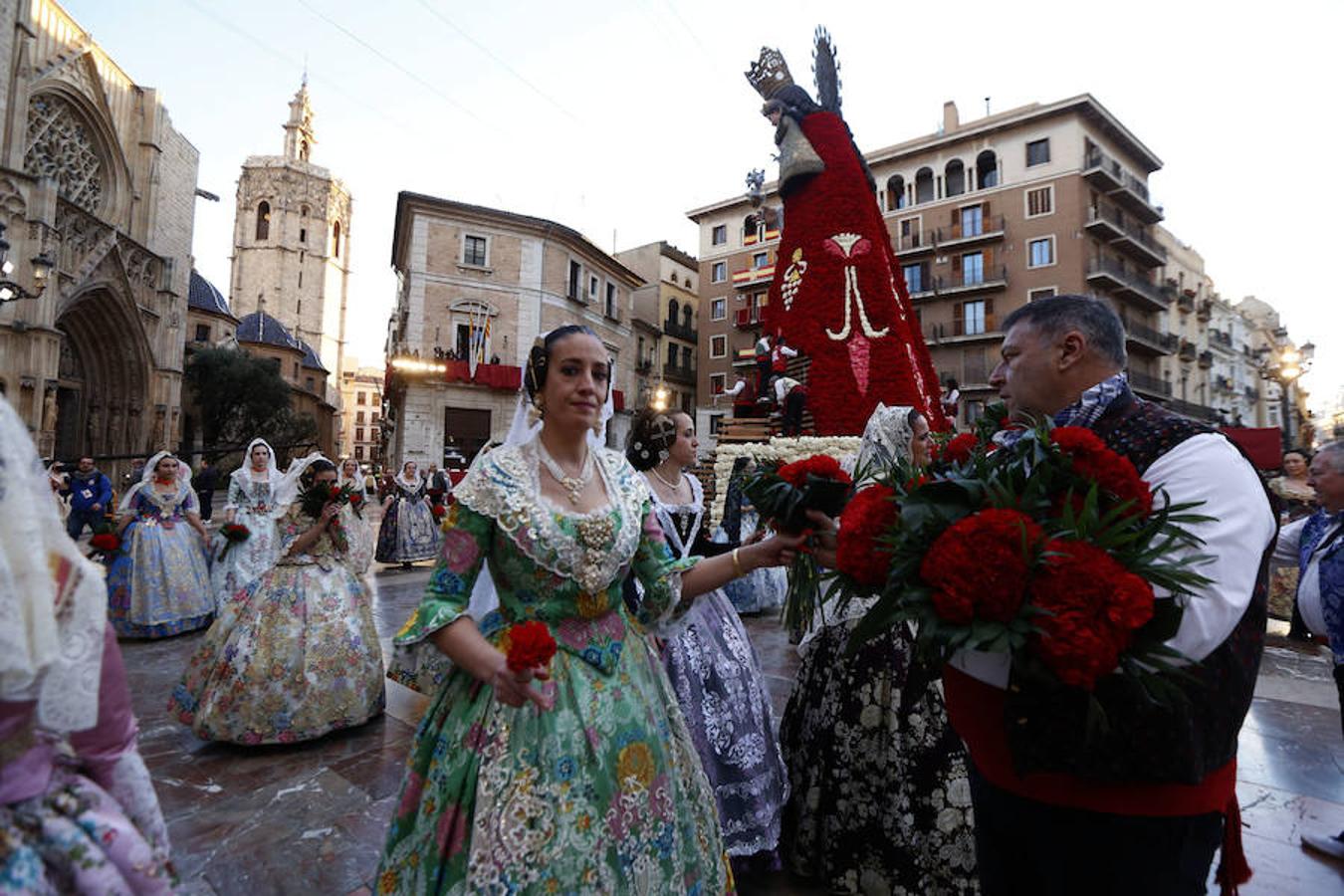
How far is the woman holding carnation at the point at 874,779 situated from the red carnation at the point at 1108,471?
3.24 ft

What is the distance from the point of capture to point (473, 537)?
1800 mm

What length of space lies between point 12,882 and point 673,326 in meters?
39.3

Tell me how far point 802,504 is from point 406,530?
444 inches

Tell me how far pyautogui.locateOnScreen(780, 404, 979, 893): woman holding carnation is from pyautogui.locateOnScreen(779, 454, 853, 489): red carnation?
16.1 inches

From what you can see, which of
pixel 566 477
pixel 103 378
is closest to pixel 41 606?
pixel 566 477

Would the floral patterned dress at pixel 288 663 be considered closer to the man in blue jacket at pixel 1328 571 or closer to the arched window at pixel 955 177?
the man in blue jacket at pixel 1328 571

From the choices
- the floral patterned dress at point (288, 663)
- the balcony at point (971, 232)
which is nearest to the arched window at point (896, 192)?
the balcony at point (971, 232)

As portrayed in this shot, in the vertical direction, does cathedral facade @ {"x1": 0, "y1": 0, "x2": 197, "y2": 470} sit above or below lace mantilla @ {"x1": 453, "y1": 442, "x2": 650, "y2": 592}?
above

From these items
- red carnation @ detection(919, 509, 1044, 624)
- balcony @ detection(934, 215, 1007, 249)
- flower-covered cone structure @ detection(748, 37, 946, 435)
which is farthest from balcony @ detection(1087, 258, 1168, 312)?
red carnation @ detection(919, 509, 1044, 624)

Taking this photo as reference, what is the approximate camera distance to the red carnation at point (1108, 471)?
1.19 metres

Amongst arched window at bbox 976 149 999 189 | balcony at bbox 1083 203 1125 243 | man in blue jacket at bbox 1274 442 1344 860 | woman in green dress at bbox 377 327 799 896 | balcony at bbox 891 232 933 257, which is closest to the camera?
woman in green dress at bbox 377 327 799 896

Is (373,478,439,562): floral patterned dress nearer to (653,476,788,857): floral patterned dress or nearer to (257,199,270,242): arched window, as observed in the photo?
(653,476,788,857): floral patterned dress

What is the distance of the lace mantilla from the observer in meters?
1.78

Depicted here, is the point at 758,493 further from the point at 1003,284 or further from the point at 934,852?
the point at 1003,284
